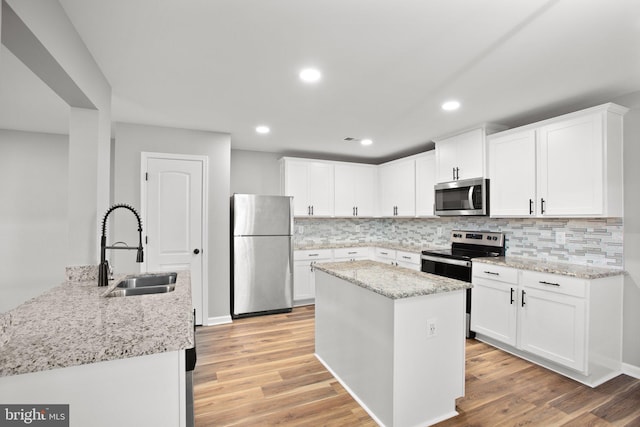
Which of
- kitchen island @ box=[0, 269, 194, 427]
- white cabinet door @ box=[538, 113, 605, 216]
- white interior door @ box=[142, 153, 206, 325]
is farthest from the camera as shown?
white interior door @ box=[142, 153, 206, 325]

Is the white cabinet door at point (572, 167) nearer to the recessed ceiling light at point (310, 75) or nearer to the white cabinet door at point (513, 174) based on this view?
the white cabinet door at point (513, 174)

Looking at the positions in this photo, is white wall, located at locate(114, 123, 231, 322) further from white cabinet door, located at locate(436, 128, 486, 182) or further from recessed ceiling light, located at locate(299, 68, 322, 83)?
white cabinet door, located at locate(436, 128, 486, 182)

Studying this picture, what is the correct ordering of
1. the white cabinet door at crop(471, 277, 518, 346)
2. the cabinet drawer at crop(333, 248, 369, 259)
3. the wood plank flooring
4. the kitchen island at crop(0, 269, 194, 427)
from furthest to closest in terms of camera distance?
the cabinet drawer at crop(333, 248, 369, 259)
the white cabinet door at crop(471, 277, 518, 346)
the wood plank flooring
the kitchen island at crop(0, 269, 194, 427)

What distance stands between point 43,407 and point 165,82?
87.6 inches

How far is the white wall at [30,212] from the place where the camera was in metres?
3.83

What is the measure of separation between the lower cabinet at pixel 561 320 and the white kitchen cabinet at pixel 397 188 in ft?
5.96

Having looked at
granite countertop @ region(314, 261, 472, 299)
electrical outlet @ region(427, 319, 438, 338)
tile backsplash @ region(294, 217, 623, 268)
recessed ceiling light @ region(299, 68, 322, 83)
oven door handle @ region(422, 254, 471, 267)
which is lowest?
electrical outlet @ region(427, 319, 438, 338)

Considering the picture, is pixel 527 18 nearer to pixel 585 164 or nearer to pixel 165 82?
pixel 585 164

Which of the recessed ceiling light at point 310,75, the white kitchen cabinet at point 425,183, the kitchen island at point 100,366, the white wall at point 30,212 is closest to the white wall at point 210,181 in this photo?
the white wall at point 30,212

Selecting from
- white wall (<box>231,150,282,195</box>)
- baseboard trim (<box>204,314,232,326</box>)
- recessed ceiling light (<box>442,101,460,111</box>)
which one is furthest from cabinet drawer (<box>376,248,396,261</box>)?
baseboard trim (<box>204,314,232,326</box>)

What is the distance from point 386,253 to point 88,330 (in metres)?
4.17

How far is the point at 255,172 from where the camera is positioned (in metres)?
4.84

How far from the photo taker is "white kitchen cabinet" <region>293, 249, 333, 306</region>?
178 inches

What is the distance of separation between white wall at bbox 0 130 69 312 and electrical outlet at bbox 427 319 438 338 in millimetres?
4657
